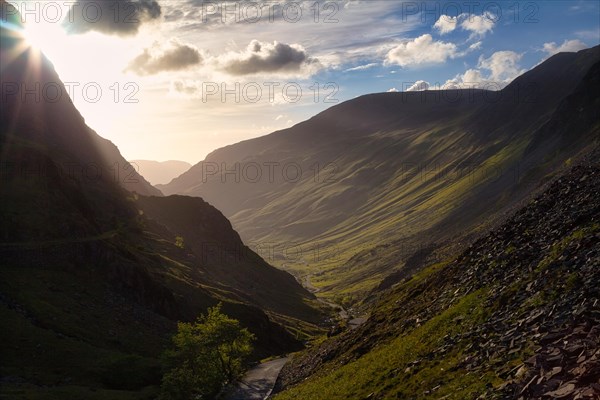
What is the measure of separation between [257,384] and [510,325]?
64370 mm

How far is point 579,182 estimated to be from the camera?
55.1m

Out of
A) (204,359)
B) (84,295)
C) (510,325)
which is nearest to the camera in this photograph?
(510,325)

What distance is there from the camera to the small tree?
2746 inches

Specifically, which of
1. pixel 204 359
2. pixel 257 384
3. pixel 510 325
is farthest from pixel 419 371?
pixel 257 384

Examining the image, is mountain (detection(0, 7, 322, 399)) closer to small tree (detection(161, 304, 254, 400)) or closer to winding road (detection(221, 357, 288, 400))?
small tree (detection(161, 304, 254, 400))

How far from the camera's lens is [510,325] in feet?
113

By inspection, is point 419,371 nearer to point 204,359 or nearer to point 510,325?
point 510,325

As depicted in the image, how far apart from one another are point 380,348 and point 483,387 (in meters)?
28.2

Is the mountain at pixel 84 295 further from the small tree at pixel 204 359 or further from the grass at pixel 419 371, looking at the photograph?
the grass at pixel 419 371

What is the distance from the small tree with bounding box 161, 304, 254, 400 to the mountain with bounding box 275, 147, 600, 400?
18014mm

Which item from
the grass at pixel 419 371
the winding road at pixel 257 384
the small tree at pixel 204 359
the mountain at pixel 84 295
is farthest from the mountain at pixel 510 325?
the mountain at pixel 84 295

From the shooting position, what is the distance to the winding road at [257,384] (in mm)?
81562

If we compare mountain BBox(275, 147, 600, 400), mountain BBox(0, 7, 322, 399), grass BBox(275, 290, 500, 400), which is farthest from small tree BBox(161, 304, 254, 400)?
grass BBox(275, 290, 500, 400)

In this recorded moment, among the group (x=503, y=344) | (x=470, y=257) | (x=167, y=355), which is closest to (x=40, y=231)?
(x=167, y=355)
